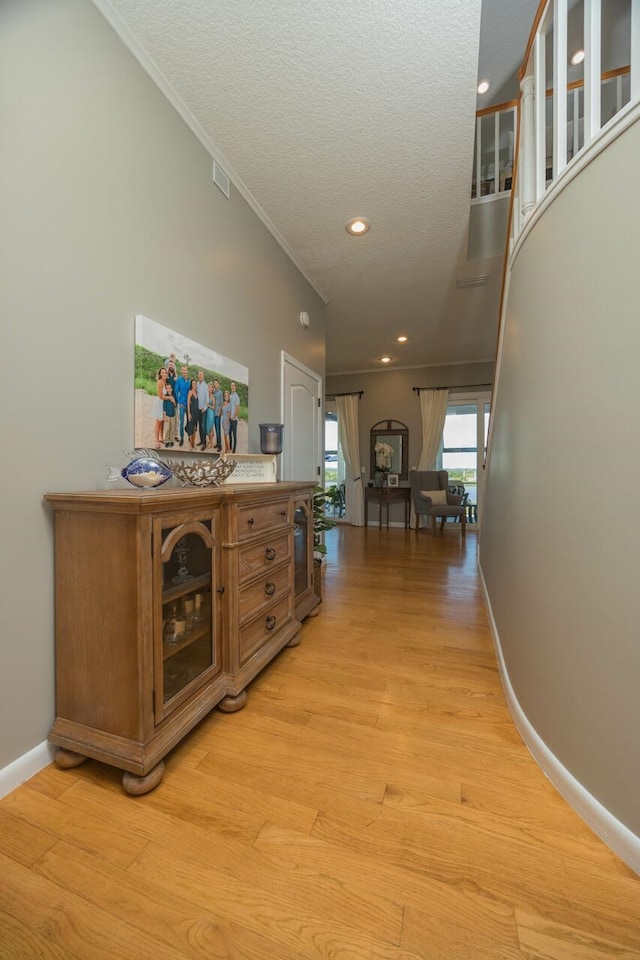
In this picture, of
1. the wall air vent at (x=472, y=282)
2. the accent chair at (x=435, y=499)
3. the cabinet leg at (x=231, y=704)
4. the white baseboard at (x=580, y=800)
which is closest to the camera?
the white baseboard at (x=580, y=800)

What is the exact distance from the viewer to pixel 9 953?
78cm

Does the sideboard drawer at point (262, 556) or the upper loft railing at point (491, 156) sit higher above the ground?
the upper loft railing at point (491, 156)

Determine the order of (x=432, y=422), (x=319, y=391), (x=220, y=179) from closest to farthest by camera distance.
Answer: (x=220, y=179) < (x=319, y=391) < (x=432, y=422)

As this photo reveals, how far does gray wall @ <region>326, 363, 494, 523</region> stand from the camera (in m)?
6.42

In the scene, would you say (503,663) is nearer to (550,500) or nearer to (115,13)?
(550,500)

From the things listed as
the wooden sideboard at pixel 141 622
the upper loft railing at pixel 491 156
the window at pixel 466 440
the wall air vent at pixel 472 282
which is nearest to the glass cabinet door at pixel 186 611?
the wooden sideboard at pixel 141 622

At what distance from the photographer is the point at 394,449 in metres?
6.75

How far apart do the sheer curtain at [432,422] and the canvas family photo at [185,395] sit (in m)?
4.64

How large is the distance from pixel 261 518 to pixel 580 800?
1.47m

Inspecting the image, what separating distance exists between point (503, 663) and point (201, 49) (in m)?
3.13

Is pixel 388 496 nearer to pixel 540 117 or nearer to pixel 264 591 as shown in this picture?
pixel 264 591

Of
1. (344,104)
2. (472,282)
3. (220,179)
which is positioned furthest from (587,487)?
(472,282)

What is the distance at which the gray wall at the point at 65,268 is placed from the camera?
1.16 metres

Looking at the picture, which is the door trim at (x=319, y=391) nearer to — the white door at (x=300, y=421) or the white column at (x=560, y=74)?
the white door at (x=300, y=421)
